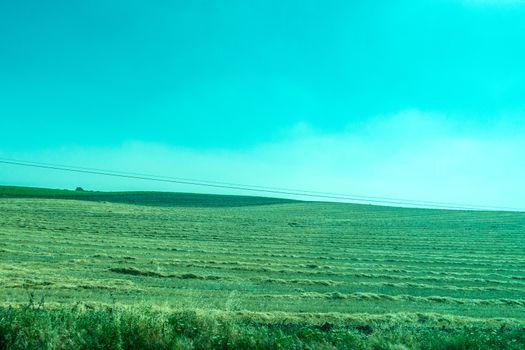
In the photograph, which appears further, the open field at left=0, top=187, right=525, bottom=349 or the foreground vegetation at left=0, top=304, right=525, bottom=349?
the open field at left=0, top=187, right=525, bottom=349

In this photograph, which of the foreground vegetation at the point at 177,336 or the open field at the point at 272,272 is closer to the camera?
the foreground vegetation at the point at 177,336

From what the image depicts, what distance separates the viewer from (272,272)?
741 inches

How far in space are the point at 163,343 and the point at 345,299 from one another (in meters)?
7.49

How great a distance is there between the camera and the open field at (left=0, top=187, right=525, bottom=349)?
11.3 m

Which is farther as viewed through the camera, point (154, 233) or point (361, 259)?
point (154, 233)

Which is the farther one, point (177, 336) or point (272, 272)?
point (272, 272)

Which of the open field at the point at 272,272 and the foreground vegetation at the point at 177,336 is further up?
the foreground vegetation at the point at 177,336

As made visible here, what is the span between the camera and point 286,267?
65.8 ft

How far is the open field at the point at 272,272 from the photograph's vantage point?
1134 cm

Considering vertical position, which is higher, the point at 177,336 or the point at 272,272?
the point at 177,336

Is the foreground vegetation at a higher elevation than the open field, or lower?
higher

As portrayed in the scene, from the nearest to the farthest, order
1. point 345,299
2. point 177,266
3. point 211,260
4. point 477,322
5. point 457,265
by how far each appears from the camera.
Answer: point 477,322 → point 345,299 → point 177,266 → point 211,260 → point 457,265

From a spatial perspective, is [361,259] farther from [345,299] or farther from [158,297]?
[158,297]

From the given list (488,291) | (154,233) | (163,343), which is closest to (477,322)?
(488,291)
